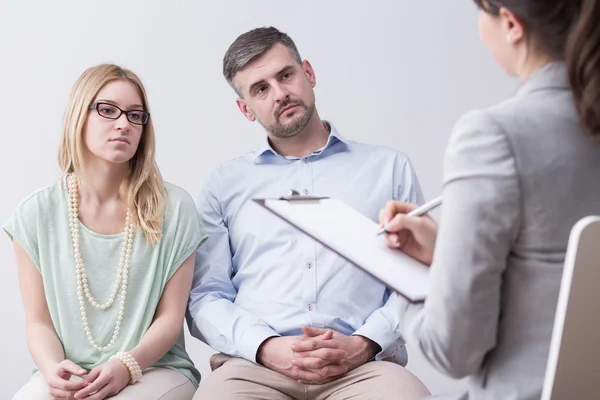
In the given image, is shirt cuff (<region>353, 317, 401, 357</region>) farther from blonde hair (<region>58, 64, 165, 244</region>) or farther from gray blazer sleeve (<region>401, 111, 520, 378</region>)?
gray blazer sleeve (<region>401, 111, 520, 378</region>)

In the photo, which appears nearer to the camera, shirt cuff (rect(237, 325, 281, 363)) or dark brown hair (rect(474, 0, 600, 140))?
dark brown hair (rect(474, 0, 600, 140))

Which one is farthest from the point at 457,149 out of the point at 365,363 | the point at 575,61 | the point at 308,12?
the point at 308,12

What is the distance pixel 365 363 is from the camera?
7.07 ft

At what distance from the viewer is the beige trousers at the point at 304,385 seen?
2039 millimetres

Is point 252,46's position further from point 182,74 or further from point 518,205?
point 518,205

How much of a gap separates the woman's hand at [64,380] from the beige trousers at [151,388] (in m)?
0.05

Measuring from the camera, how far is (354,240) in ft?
4.11

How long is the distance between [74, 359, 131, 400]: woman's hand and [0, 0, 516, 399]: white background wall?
1.21 m

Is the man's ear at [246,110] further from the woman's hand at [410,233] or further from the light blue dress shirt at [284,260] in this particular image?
the woman's hand at [410,233]

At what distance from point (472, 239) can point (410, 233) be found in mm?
253

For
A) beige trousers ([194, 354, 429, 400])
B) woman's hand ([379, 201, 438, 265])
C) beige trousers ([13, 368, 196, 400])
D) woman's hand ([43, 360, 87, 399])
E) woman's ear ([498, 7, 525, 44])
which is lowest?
beige trousers ([194, 354, 429, 400])

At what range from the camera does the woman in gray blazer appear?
105 cm

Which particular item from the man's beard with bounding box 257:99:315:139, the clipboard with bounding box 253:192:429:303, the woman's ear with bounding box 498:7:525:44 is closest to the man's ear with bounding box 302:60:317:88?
the man's beard with bounding box 257:99:315:139

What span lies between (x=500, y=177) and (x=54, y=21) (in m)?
2.72
